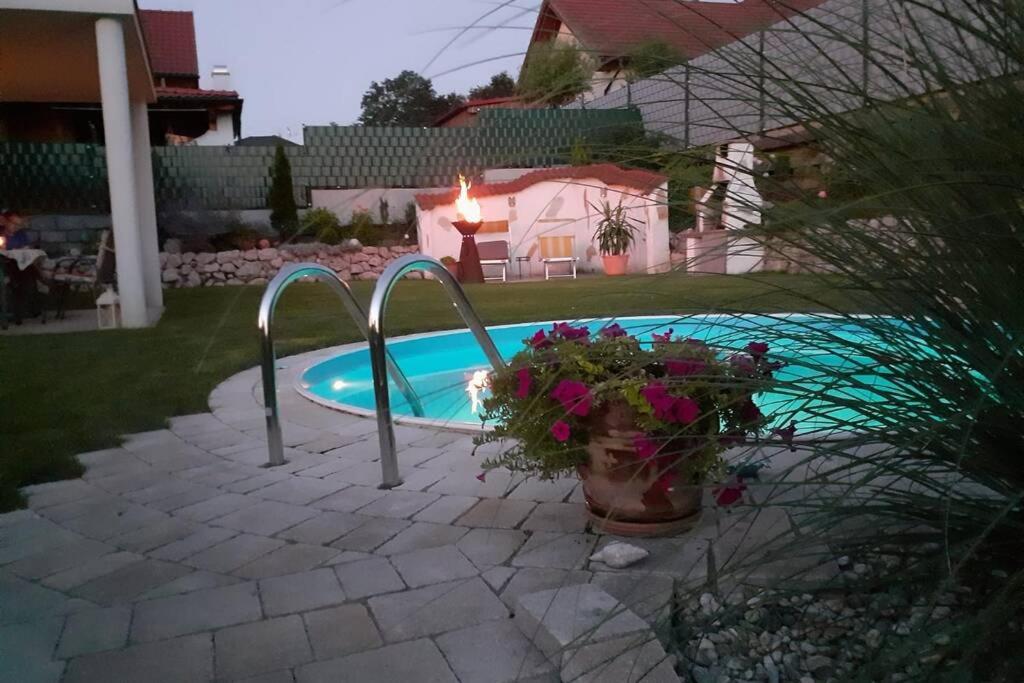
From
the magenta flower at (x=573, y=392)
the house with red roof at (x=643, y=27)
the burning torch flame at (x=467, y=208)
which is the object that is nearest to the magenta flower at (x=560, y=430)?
the magenta flower at (x=573, y=392)

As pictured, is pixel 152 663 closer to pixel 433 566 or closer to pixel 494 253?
pixel 433 566

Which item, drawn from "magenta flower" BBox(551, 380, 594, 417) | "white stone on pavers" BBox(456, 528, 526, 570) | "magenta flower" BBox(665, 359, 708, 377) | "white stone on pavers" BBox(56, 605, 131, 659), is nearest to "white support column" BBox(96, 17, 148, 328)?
"white stone on pavers" BBox(56, 605, 131, 659)

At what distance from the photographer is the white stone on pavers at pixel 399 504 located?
2.65 metres

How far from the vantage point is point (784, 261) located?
1.39m

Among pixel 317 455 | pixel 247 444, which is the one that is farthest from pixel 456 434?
pixel 247 444

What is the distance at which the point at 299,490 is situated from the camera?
9.72ft

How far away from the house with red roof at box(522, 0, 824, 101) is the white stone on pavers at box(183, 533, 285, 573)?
1.66 metres

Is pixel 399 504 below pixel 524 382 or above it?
below

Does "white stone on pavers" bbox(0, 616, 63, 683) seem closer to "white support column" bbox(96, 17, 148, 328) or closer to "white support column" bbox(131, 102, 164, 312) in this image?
"white support column" bbox(96, 17, 148, 328)

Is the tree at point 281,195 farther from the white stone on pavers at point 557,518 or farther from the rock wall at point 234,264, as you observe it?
the white stone on pavers at point 557,518

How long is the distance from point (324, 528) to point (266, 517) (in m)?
0.27

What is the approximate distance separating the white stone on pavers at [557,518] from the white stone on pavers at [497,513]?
34 millimetres

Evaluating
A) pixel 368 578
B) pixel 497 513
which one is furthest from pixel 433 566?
pixel 497 513

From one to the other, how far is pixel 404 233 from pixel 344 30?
1290 centimetres
